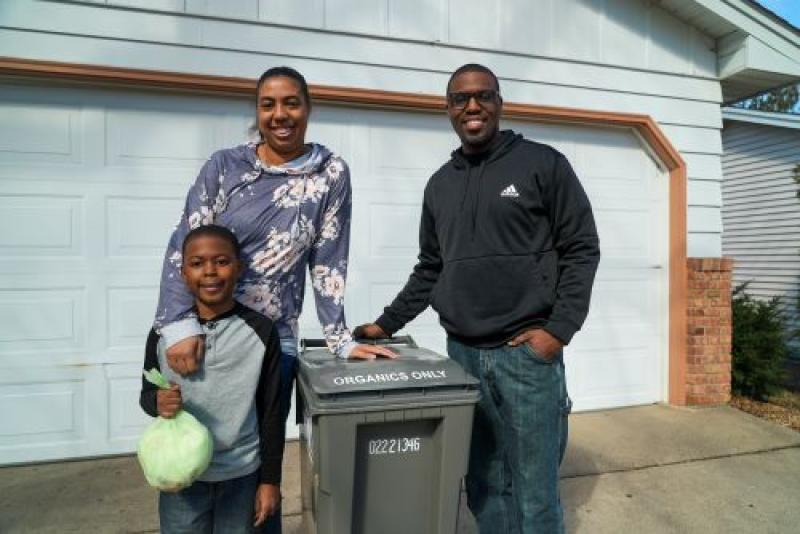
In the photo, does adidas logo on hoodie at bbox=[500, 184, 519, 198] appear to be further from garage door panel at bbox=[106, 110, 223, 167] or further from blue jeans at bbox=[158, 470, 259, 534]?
garage door panel at bbox=[106, 110, 223, 167]

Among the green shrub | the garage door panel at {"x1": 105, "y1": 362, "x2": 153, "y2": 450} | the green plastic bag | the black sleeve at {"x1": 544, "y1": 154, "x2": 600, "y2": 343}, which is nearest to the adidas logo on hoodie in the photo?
the black sleeve at {"x1": 544, "y1": 154, "x2": 600, "y2": 343}

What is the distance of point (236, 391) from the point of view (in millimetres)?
1719

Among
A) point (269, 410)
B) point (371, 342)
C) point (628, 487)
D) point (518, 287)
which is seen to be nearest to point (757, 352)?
point (628, 487)

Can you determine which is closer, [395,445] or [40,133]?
[395,445]

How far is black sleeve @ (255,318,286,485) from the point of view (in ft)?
5.79

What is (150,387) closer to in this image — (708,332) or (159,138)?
(159,138)

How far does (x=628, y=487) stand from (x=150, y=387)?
2954 millimetres

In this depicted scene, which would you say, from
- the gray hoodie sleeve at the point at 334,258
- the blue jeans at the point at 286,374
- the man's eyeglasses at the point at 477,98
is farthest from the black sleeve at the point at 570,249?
the blue jeans at the point at 286,374

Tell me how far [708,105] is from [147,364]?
5.18m

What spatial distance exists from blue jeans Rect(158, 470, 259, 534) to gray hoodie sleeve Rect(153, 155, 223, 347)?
0.47 meters

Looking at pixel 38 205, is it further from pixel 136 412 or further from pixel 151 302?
pixel 136 412

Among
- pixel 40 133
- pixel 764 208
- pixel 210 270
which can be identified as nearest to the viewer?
pixel 210 270

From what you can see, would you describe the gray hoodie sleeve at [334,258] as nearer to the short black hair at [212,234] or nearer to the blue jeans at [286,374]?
the blue jeans at [286,374]

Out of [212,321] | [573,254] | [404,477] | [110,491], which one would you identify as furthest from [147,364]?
[110,491]
